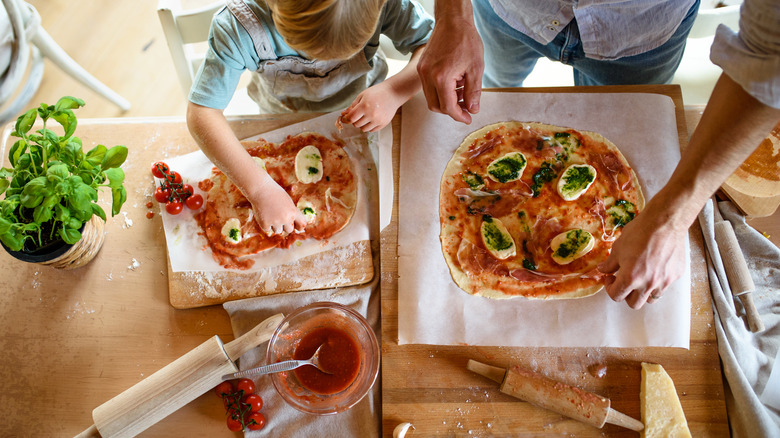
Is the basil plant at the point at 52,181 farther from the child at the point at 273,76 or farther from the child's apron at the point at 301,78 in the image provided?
the child's apron at the point at 301,78

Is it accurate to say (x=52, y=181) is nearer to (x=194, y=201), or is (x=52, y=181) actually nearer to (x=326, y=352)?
(x=194, y=201)

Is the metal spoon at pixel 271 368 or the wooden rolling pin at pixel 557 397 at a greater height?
the metal spoon at pixel 271 368

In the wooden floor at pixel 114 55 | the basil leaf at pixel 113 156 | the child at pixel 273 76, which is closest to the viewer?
the basil leaf at pixel 113 156

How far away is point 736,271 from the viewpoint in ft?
4.69

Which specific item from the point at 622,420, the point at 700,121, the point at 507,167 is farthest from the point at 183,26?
the point at 622,420

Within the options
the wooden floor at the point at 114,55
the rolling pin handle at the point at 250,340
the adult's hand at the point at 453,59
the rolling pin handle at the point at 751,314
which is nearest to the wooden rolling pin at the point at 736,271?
the rolling pin handle at the point at 751,314

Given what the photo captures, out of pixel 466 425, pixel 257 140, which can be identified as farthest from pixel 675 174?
pixel 257 140

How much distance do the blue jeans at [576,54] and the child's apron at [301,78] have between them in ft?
1.43

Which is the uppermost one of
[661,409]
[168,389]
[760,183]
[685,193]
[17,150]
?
[17,150]

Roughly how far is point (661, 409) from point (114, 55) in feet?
10.8

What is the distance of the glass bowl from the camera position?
131 cm

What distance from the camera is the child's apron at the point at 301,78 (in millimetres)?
1468

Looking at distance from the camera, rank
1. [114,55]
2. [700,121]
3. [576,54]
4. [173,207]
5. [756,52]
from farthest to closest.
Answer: [114,55], [576,54], [173,207], [700,121], [756,52]

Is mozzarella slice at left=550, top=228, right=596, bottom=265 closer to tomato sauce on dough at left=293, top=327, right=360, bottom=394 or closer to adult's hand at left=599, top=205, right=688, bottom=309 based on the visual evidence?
adult's hand at left=599, top=205, right=688, bottom=309
